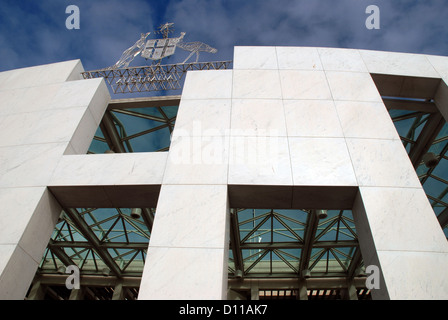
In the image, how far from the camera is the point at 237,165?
829 centimetres

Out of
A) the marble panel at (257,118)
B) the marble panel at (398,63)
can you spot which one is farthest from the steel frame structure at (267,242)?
the marble panel at (257,118)

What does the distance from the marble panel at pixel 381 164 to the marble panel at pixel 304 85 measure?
6.73ft

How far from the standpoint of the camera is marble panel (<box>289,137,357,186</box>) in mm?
7905

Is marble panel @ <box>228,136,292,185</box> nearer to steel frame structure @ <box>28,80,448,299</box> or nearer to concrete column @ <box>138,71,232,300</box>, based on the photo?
concrete column @ <box>138,71,232,300</box>

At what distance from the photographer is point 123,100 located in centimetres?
1260

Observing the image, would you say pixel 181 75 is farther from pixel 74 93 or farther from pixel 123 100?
pixel 74 93

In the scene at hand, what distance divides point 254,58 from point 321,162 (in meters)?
5.04

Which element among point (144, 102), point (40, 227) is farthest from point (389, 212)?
point (144, 102)

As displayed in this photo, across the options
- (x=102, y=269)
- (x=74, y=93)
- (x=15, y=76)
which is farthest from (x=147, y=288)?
(x=102, y=269)

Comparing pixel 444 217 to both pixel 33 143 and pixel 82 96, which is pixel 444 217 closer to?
pixel 82 96

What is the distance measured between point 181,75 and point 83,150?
5.00 m

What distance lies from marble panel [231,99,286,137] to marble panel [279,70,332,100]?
0.69 metres

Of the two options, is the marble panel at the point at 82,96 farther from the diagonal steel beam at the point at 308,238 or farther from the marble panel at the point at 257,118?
the diagonal steel beam at the point at 308,238

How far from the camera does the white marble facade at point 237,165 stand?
6.75m
